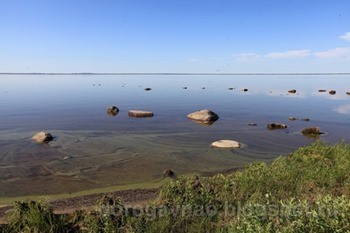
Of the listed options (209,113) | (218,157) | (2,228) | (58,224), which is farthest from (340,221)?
(209,113)

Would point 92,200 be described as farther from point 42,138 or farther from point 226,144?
point 42,138

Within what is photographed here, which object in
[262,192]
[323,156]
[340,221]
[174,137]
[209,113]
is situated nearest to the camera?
[340,221]

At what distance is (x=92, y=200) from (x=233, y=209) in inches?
269

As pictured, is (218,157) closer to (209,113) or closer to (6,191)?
(6,191)

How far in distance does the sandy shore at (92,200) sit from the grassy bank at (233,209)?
220cm

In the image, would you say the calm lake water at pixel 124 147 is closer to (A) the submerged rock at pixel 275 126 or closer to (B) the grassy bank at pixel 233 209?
(A) the submerged rock at pixel 275 126

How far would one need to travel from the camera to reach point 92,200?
14156mm

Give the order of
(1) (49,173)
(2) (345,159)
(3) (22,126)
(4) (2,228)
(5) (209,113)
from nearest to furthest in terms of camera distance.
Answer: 1. (4) (2,228)
2. (2) (345,159)
3. (1) (49,173)
4. (3) (22,126)
5. (5) (209,113)

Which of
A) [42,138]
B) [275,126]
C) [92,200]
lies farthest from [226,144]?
[42,138]

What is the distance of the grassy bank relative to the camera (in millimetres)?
7259

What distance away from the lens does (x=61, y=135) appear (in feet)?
96.2

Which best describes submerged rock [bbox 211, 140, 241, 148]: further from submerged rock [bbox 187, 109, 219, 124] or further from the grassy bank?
submerged rock [bbox 187, 109, 219, 124]

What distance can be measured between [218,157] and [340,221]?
50.2ft

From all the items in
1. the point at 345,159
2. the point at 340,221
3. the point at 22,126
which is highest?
the point at 340,221
